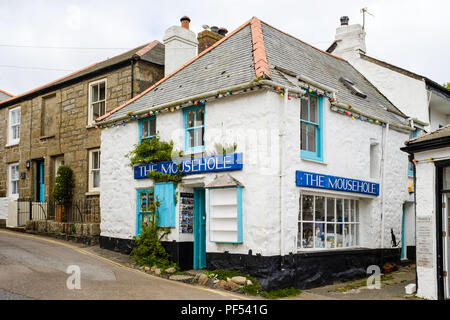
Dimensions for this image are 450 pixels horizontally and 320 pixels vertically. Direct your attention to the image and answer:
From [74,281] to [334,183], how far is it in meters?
6.79

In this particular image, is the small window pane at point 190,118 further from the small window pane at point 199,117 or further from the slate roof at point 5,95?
the slate roof at point 5,95

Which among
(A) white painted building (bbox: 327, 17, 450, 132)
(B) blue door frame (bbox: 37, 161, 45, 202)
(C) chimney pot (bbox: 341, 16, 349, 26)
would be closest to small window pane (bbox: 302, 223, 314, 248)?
(A) white painted building (bbox: 327, 17, 450, 132)

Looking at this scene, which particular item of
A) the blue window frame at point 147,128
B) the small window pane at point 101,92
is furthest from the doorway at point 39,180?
the blue window frame at point 147,128

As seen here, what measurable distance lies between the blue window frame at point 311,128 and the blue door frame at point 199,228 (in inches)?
118

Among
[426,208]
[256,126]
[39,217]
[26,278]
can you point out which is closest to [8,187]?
[39,217]

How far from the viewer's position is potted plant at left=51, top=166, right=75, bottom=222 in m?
17.6

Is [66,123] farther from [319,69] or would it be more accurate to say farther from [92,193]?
[319,69]

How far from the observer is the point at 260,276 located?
1024cm

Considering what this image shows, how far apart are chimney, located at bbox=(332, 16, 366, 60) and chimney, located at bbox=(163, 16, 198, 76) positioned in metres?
6.31

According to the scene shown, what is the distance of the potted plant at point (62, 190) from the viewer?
17.6m

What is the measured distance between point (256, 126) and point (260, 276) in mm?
→ 3392

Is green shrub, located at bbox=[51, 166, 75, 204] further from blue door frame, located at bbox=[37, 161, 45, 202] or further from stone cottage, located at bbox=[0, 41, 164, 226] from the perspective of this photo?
blue door frame, located at bbox=[37, 161, 45, 202]
